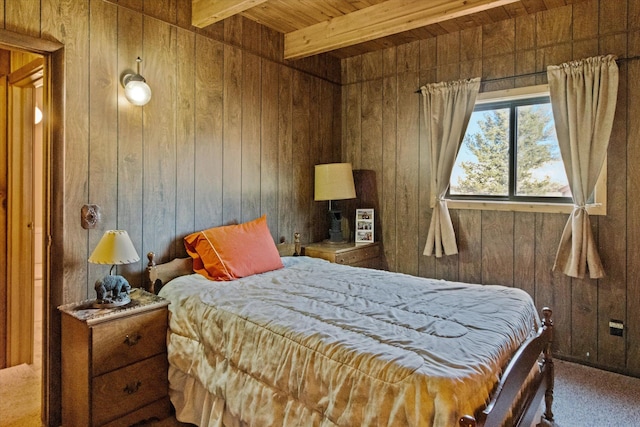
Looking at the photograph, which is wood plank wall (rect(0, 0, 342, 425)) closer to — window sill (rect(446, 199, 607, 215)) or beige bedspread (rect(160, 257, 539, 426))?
beige bedspread (rect(160, 257, 539, 426))

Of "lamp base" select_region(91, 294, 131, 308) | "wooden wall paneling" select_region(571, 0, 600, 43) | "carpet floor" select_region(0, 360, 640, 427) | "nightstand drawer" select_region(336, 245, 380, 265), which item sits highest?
"wooden wall paneling" select_region(571, 0, 600, 43)

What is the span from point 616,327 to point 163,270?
10.3 ft

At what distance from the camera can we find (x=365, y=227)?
3.99 m

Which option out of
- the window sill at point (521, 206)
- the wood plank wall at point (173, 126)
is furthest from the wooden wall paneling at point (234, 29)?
the window sill at point (521, 206)

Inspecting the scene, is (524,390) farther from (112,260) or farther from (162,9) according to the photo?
(162,9)

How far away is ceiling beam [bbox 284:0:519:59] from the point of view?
2717 mm

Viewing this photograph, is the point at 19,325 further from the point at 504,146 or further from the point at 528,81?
the point at 528,81

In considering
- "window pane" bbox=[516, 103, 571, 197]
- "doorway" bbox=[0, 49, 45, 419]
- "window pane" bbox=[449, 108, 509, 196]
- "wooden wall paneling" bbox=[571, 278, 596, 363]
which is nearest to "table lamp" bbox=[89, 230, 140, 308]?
"doorway" bbox=[0, 49, 45, 419]

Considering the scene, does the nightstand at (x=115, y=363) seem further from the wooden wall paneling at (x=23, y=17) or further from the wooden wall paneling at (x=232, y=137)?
the wooden wall paneling at (x=23, y=17)

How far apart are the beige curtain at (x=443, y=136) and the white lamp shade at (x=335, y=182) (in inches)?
29.2

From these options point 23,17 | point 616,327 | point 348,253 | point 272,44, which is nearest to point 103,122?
point 23,17

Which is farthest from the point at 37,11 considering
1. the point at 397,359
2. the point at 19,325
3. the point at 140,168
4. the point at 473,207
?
the point at 473,207

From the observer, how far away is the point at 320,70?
4.02 meters

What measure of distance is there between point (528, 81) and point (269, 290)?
254cm
